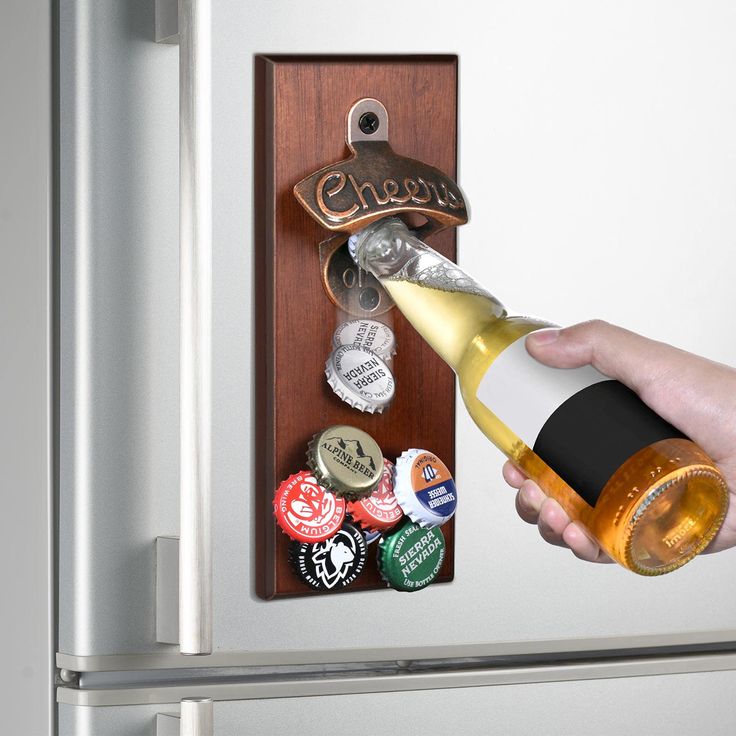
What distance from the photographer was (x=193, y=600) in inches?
26.0

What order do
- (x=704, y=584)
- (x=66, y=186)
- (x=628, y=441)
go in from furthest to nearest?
(x=704, y=584) < (x=66, y=186) < (x=628, y=441)

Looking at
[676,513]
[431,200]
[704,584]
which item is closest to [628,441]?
[676,513]

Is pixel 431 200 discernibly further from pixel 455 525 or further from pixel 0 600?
pixel 0 600

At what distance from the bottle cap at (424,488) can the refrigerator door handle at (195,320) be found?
0.44 feet

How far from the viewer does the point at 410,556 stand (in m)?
0.73

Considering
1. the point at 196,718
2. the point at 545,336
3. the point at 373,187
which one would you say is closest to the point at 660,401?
the point at 545,336

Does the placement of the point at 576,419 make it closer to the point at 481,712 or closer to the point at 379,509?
the point at 379,509

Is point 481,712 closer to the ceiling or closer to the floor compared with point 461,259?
closer to the floor

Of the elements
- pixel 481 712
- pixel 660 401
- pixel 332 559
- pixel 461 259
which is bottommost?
pixel 481 712

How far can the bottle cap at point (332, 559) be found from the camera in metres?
0.72

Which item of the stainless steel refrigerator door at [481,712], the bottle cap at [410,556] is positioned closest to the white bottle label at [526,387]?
the bottle cap at [410,556]

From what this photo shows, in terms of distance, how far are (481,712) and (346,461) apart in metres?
0.24

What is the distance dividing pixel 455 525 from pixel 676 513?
20 cm

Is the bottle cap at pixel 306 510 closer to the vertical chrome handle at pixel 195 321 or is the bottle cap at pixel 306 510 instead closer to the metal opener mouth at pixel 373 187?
the vertical chrome handle at pixel 195 321
